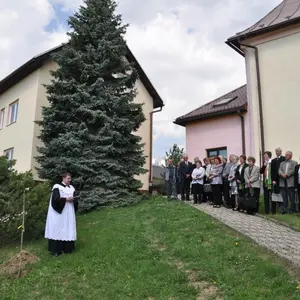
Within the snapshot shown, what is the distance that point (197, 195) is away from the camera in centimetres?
1294

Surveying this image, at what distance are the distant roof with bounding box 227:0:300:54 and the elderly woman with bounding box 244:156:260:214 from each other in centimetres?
747

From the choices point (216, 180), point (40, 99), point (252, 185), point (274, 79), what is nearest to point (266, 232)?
point (252, 185)

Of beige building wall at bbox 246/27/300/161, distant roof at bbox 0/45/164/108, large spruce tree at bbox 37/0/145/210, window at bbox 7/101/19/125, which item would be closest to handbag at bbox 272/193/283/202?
beige building wall at bbox 246/27/300/161

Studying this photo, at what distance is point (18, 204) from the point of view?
9258 millimetres

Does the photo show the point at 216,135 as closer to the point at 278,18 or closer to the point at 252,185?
the point at 278,18

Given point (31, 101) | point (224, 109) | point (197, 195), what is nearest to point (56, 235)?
point (197, 195)

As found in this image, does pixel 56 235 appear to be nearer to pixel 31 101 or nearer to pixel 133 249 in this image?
pixel 133 249

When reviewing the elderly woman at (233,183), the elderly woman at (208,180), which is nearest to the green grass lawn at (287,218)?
the elderly woman at (233,183)

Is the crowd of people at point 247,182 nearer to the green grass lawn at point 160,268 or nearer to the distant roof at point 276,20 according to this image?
the green grass lawn at point 160,268

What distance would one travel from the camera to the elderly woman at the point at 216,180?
1209 centimetres

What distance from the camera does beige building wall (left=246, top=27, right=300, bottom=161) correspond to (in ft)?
49.7

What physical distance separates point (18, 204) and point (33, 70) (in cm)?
1137

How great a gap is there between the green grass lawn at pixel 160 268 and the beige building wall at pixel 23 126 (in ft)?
32.4

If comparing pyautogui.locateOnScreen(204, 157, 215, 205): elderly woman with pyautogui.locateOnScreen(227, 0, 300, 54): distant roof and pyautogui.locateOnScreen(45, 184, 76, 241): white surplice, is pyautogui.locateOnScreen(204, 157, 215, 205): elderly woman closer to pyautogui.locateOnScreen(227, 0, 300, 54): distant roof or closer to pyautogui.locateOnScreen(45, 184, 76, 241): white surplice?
pyautogui.locateOnScreen(45, 184, 76, 241): white surplice
